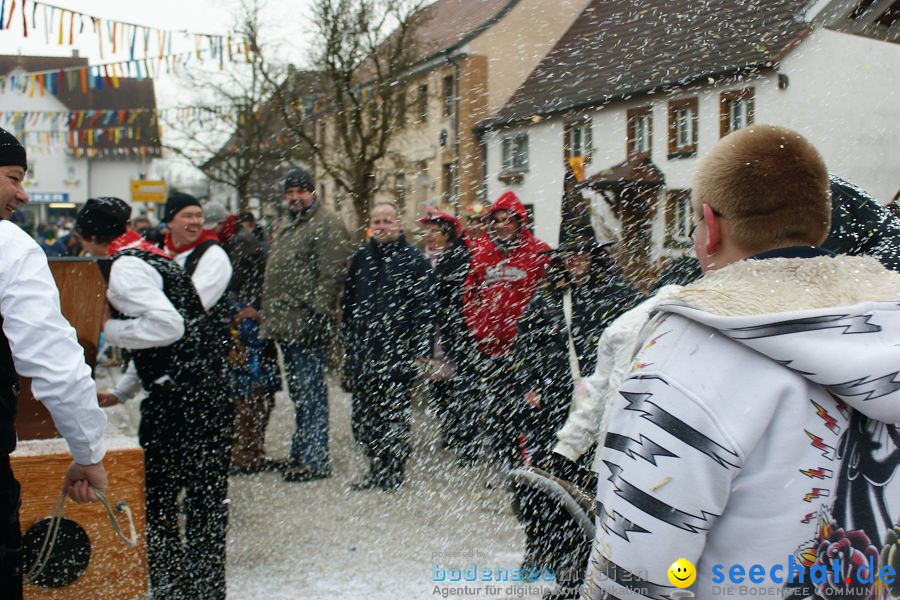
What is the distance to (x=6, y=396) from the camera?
241 cm

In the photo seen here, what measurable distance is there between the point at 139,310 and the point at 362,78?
1009 cm

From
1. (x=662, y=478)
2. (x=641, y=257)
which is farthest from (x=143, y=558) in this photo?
(x=641, y=257)

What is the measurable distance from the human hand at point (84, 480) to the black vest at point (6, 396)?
0.28m

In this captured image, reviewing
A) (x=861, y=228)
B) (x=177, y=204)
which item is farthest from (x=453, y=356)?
(x=861, y=228)

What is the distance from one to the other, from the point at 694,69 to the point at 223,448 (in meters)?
5.24

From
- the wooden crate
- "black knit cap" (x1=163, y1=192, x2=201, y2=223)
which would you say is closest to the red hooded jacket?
"black knit cap" (x1=163, y1=192, x2=201, y2=223)

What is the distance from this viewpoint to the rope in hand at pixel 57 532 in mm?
3016

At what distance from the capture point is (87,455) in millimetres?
2596

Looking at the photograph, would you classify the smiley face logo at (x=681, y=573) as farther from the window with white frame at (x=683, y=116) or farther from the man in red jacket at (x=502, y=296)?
the window with white frame at (x=683, y=116)

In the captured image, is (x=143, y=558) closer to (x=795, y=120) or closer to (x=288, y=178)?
(x=288, y=178)

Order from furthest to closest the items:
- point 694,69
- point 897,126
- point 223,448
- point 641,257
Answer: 1. point 694,69
2. point 897,126
3. point 641,257
4. point 223,448

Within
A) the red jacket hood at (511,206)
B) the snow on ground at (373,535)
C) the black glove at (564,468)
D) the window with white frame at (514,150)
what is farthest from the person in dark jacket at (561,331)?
the window with white frame at (514,150)

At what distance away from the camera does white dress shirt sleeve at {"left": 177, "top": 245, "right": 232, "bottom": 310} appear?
4715 mm

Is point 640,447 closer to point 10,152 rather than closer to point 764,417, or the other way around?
point 764,417
